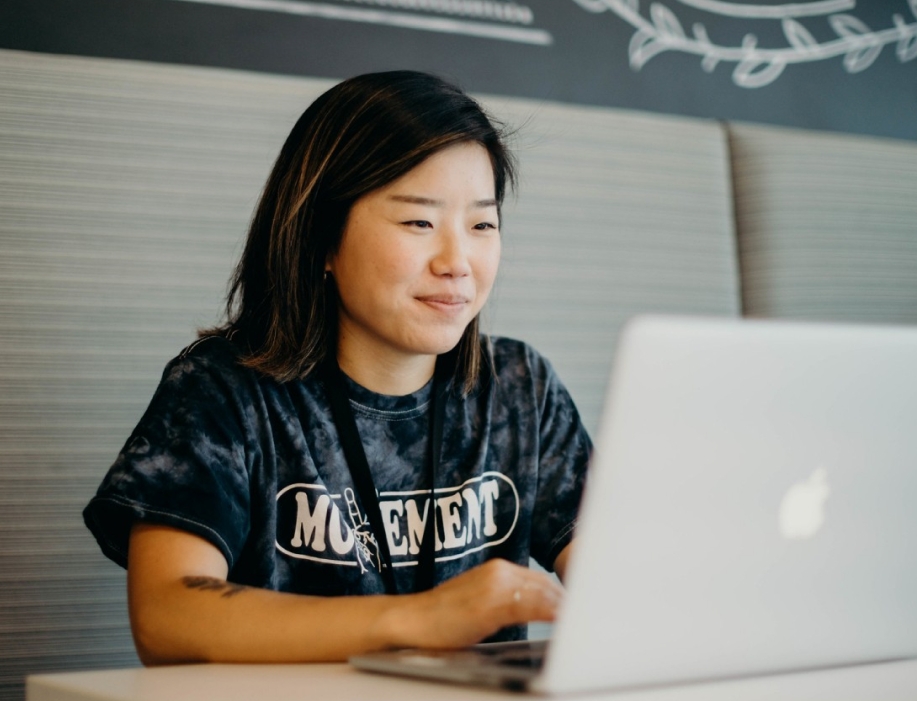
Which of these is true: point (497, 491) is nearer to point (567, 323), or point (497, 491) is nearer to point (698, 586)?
point (567, 323)

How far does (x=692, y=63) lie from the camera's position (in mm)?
2162

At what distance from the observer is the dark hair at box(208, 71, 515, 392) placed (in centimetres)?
127

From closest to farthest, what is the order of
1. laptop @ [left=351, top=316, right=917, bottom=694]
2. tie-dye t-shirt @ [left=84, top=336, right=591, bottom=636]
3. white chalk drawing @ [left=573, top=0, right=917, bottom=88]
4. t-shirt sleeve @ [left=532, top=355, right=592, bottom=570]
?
laptop @ [left=351, top=316, right=917, bottom=694] → tie-dye t-shirt @ [left=84, top=336, right=591, bottom=636] → t-shirt sleeve @ [left=532, top=355, right=592, bottom=570] → white chalk drawing @ [left=573, top=0, right=917, bottom=88]

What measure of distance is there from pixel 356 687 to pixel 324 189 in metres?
0.71

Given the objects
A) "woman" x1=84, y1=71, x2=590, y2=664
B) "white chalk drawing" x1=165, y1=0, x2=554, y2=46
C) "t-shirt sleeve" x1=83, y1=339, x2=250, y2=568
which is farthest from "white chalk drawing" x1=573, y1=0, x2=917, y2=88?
"t-shirt sleeve" x1=83, y1=339, x2=250, y2=568

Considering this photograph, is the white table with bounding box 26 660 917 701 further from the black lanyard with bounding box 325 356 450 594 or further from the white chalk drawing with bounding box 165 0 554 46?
the white chalk drawing with bounding box 165 0 554 46

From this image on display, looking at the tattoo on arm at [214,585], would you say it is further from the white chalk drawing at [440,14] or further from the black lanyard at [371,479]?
the white chalk drawing at [440,14]

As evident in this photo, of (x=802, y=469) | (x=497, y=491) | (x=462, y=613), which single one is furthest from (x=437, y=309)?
(x=802, y=469)

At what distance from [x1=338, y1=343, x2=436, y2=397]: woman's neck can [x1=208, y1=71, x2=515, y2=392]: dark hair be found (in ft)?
0.08

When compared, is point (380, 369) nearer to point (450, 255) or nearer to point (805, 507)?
point (450, 255)

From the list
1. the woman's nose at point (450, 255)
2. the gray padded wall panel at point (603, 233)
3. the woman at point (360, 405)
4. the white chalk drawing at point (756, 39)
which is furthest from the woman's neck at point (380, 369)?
the white chalk drawing at point (756, 39)

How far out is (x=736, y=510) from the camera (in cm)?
66

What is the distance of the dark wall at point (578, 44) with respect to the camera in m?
1.70

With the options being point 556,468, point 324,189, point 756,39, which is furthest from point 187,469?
point 756,39
